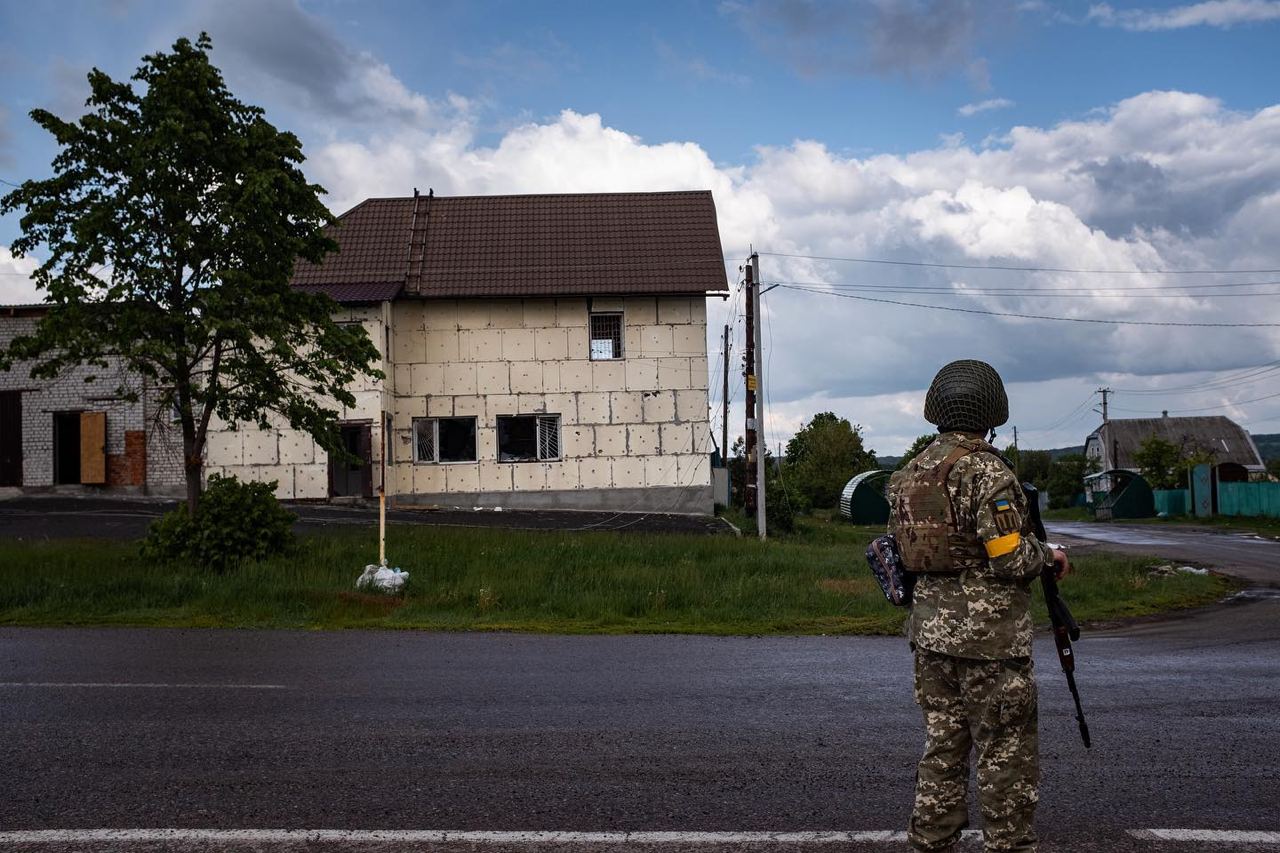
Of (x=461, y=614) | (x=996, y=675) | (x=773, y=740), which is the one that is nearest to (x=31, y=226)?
(x=461, y=614)

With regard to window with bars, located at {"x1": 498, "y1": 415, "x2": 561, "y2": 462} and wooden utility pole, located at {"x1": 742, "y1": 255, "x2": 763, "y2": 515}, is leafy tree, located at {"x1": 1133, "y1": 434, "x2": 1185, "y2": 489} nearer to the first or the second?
wooden utility pole, located at {"x1": 742, "y1": 255, "x2": 763, "y2": 515}

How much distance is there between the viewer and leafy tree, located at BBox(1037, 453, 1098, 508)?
78.4 meters

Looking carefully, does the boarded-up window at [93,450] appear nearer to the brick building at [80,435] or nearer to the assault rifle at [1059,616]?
the brick building at [80,435]

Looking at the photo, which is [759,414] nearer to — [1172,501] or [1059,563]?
[1059,563]

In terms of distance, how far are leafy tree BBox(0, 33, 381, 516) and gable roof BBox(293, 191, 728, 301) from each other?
47.4 feet

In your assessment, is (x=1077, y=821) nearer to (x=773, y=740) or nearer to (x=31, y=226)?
(x=773, y=740)

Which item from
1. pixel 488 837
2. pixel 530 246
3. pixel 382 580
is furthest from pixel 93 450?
pixel 488 837

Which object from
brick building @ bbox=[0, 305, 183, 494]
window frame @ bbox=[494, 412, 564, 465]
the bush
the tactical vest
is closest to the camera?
the tactical vest

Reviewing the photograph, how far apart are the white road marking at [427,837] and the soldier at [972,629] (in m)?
0.64

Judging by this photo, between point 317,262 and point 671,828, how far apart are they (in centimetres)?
1489

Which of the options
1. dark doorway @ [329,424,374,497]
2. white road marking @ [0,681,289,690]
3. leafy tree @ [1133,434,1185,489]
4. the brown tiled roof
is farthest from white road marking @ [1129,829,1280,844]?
leafy tree @ [1133,434,1185,489]

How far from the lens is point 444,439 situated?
3228cm

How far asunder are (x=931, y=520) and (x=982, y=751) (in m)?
0.84

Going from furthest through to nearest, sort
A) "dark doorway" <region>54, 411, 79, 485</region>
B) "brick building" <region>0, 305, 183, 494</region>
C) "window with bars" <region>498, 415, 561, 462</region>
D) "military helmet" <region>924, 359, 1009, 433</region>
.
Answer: "window with bars" <region>498, 415, 561, 462</region>, "dark doorway" <region>54, 411, 79, 485</region>, "brick building" <region>0, 305, 183, 494</region>, "military helmet" <region>924, 359, 1009, 433</region>
